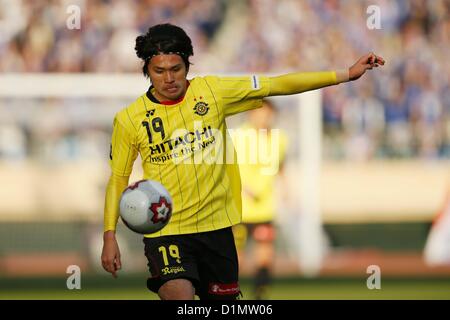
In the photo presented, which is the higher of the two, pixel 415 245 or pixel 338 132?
pixel 338 132

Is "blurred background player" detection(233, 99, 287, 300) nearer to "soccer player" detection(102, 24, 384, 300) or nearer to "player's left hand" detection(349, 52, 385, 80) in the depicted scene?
"soccer player" detection(102, 24, 384, 300)

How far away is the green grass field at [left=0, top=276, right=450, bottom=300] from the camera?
1140 cm

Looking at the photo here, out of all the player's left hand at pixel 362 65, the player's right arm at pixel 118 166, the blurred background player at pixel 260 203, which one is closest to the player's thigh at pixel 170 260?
the player's right arm at pixel 118 166

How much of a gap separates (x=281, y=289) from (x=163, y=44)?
685cm

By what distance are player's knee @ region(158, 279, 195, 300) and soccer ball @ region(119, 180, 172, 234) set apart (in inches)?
12.7

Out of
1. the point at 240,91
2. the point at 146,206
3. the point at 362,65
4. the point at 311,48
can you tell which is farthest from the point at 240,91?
the point at 311,48

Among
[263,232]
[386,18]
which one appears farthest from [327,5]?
[263,232]

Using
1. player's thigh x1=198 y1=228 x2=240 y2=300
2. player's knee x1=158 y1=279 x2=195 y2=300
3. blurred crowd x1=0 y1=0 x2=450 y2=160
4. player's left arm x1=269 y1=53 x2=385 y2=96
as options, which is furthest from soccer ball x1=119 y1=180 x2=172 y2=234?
blurred crowd x1=0 y1=0 x2=450 y2=160

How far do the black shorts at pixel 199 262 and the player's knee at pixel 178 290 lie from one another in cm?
3

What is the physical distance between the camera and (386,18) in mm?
15320

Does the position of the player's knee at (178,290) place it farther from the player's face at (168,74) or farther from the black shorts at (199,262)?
the player's face at (168,74)

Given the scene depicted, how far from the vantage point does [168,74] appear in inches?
228

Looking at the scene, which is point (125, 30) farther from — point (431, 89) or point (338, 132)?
point (431, 89)

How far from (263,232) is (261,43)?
174 inches
